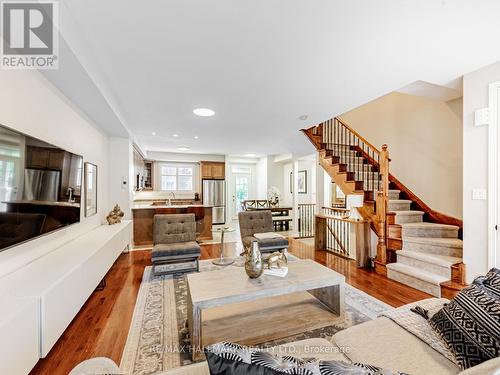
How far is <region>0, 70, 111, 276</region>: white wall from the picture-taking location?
1.82 metres

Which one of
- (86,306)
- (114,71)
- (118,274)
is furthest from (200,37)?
(118,274)

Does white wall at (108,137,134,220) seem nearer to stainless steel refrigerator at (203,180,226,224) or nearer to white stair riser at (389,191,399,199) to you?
stainless steel refrigerator at (203,180,226,224)

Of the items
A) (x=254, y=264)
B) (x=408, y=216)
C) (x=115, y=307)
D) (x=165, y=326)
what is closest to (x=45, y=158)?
(x=115, y=307)

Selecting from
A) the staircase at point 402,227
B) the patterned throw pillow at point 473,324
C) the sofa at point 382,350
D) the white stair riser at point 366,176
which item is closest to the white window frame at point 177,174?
the staircase at point 402,227

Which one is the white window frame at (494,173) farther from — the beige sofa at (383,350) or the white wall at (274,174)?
the white wall at (274,174)

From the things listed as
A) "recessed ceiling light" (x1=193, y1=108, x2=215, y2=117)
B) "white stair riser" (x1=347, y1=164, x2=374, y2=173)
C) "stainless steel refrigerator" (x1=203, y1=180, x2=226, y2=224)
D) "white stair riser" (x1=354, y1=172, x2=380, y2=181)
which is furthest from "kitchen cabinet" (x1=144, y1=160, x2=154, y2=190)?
"white stair riser" (x1=354, y1=172, x2=380, y2=181)

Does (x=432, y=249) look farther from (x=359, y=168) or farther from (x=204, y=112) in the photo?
(x=204, y=112)

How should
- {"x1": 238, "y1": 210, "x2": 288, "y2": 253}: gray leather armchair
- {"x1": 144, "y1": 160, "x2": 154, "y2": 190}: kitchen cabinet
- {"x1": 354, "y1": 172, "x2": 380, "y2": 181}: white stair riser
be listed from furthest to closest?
{"x1": 144, "y1": 160, "x2": 154, "y2": 190}: kitchen cabinet → {"x1": 354, "y1": 172, "x2": 380, "y2": 181}: white stair riser → {"x1": 238, "y1": 210, "x2": 288, "y2": 253}: gray leather armchair

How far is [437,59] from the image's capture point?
7.43 ft

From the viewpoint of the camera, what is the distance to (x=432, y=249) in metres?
3.32

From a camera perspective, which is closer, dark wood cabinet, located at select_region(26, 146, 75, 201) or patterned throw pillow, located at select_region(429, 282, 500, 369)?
patterned throw pillow, located at select_region(429, 282, 500, 369)

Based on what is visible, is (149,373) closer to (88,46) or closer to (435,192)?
(88,46)

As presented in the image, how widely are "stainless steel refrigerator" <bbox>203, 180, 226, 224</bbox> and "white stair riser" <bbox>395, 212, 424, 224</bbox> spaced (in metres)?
5.55

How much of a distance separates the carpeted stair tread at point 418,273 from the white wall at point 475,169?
A: 0.95 ft
